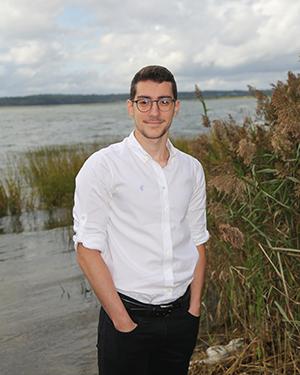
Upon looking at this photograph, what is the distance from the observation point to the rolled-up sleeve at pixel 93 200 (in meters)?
2.32

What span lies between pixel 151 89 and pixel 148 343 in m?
1.14

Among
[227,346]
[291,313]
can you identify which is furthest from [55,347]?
[291,313]

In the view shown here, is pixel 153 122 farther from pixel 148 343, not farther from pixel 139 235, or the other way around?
pixel 148 343

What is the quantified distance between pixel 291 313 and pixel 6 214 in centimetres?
789

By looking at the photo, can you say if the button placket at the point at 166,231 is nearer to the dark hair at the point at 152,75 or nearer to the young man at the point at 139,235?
the young man at the point at 139,235

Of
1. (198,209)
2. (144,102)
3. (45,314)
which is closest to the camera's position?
(144,102)

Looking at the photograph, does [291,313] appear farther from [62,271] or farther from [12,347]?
[62,271]

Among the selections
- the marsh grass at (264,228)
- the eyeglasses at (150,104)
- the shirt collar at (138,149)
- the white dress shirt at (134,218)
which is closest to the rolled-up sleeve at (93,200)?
the white dress shirt at (134,218)

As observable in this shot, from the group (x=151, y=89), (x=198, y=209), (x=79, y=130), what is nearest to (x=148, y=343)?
(x=198, y=209)

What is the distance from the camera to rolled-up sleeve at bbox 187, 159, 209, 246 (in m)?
2.68

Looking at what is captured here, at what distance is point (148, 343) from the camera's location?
247 centimetres

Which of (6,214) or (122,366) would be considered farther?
(6,214)

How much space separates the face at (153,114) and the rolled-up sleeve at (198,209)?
32cm

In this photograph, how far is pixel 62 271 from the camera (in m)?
6.96
